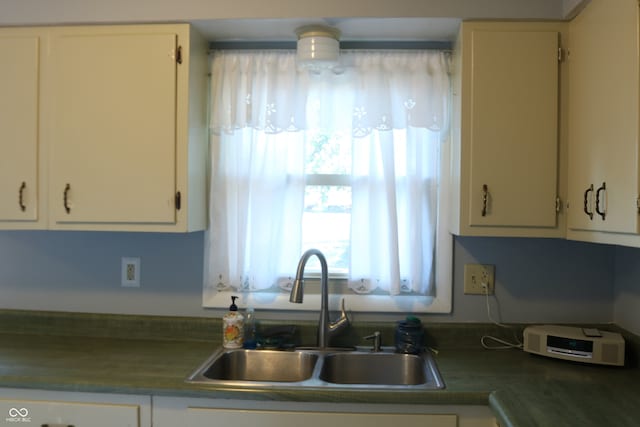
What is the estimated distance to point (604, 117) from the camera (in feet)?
4.96

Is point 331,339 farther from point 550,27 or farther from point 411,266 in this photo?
point 550,27

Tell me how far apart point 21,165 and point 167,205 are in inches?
22.8

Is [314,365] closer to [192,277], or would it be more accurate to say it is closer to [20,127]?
[192,277]

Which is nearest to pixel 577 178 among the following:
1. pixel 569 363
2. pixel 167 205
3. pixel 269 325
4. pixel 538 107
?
pixel 538 107

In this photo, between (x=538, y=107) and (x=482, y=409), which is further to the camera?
(x=538, y=107)

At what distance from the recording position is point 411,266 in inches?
78.9

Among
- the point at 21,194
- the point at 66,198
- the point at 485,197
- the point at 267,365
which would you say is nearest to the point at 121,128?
the point at 66,198

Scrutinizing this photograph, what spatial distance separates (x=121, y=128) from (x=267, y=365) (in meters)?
1.04

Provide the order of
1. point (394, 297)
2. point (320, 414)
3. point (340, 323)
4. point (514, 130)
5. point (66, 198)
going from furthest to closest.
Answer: point (394, 297) → point (340, 323) → point (66, 198) → point (514, 130) → point (320, 414)

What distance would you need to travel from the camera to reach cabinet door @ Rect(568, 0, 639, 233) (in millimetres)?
1366

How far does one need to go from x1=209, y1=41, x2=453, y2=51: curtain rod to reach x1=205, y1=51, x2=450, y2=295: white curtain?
0.04 metres

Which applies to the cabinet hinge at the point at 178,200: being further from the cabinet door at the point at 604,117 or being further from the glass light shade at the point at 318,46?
the cabinet door at the point at 604,117

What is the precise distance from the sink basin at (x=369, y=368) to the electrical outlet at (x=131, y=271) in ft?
2.92

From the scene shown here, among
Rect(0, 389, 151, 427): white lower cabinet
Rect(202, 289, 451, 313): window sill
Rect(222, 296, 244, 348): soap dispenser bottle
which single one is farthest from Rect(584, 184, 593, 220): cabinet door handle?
Rect(0, 389, 151, 427): white lower cabinet
